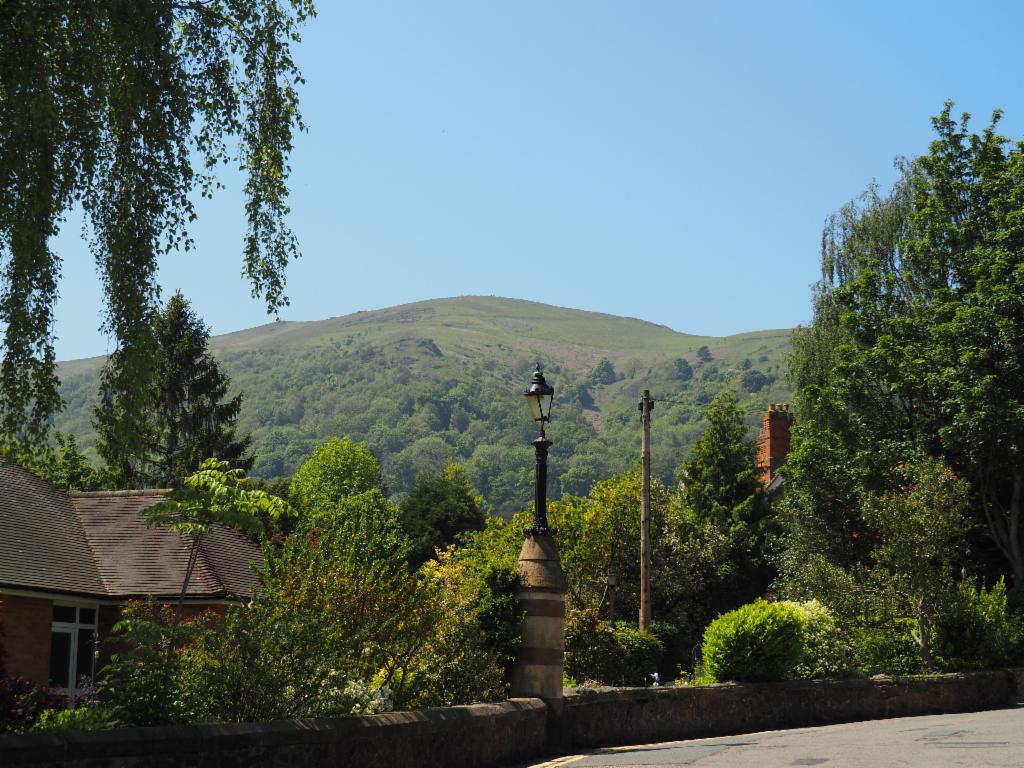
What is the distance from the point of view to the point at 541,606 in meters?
15.7

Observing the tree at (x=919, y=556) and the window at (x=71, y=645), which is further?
the window at (x=71, y=645)

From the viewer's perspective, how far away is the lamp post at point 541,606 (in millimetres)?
15383

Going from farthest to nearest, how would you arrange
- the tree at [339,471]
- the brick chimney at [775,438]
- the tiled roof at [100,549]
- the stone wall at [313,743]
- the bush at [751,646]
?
the tree at [339,471], the brick chimney at [775,438], the tiled roof at [100,549], the bush at [751,646], the stone wall at [313,743]

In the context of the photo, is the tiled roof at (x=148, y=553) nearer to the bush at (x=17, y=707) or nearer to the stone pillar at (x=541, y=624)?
the stone pillar at (x=541, y=624)

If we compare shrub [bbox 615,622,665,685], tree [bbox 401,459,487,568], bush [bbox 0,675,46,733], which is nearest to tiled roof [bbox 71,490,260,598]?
shrub [bbox 615,622,665,685]

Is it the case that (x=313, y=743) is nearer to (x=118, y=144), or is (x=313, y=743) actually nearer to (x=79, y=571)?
(x=118, y=144)

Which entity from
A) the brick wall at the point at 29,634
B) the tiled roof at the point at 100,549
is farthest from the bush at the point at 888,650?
the brick wall at the point at 29,634

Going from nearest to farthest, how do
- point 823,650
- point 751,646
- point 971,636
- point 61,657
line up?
point 751,646 < point 823,650 < point 971,636 < point 61,657

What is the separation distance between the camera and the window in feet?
85.4

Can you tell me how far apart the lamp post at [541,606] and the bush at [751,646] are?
473cm

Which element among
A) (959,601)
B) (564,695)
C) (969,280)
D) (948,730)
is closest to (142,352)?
(564,695)

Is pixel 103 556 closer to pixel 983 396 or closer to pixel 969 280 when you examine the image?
pixel 983 396

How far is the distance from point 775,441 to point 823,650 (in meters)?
31.4

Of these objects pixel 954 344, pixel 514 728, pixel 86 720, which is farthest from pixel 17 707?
pixel 954 344
